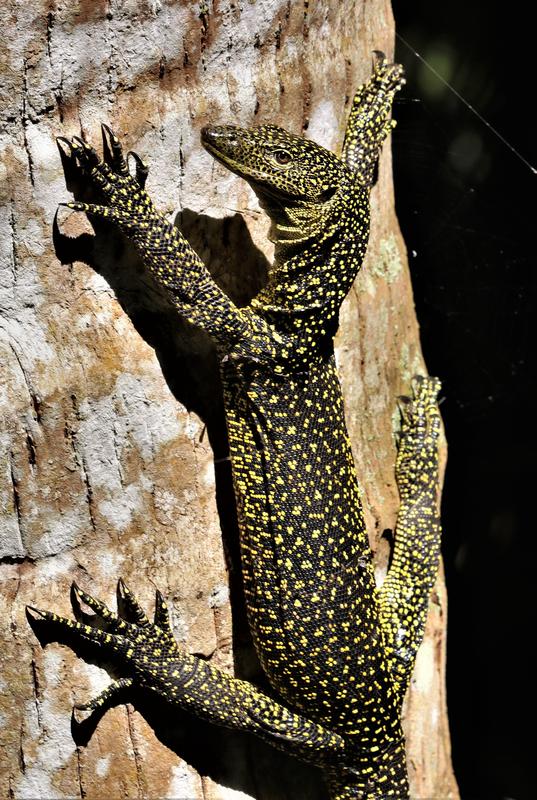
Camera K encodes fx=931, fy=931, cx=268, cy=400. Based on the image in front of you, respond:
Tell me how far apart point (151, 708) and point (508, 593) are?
341cm

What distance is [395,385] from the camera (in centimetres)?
518

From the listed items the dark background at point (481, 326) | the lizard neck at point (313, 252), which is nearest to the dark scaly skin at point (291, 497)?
the lizard neck at point (313, 252)

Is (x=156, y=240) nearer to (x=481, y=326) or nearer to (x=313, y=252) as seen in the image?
(x=313, y=252)

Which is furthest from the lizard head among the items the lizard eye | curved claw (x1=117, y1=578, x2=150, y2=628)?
curved claw (x1=117, y1=578, x2=150, y2=628)

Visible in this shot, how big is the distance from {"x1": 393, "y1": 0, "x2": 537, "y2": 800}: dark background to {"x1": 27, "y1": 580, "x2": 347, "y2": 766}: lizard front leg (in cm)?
268

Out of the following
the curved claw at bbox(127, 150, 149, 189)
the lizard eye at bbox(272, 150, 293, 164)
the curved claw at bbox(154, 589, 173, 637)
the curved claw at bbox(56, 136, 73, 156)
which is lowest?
the curved claw at bbox(154, 589, 173, 637)

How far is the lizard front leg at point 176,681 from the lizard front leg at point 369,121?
2363 mm

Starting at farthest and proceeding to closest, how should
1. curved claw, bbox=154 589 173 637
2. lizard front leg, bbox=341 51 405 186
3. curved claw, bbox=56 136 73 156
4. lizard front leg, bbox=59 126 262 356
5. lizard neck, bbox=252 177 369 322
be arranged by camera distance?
lizard front leg, bbox=341 51 405 186
curved claw, bbox=154 589 173 637
lizard neck, bbox=252 177 369 322
lizard front leg, bbox=59 126 262 356
curved claw, bbox=56 136 73 156

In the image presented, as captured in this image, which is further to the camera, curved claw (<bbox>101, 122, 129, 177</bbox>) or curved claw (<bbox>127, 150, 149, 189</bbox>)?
curved claw (<bbox>127, 150, 149, 189</bbox>)

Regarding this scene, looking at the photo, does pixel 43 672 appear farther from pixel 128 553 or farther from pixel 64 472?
pixel 64 472

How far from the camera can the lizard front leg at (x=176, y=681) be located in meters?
4.26

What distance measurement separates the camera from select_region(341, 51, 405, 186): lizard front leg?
15.3 ft

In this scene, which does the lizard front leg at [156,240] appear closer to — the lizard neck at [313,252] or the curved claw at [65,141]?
the curved claw at [65,141]

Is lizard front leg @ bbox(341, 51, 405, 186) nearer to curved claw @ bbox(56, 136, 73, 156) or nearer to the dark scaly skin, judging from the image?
the dark scaly skin
